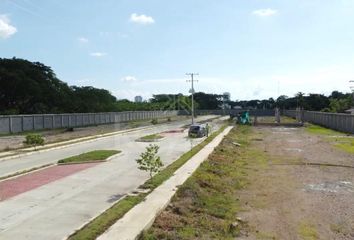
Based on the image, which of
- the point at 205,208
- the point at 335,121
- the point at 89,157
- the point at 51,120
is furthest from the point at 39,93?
the point at 205,208

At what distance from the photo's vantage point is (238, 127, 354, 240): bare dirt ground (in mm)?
11711

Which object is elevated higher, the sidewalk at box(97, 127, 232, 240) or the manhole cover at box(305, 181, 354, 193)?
the sidewalk at box(97, 127, 232, 240)

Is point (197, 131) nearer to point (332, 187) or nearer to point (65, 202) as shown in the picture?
point (332, 187)

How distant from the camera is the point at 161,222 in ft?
38.0

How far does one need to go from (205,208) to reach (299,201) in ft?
11.4

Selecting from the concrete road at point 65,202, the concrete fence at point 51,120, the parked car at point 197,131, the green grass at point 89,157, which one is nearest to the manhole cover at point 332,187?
the concrete road at point 65,202

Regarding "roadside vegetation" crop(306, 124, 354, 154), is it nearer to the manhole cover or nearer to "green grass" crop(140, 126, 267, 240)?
the manhole cover

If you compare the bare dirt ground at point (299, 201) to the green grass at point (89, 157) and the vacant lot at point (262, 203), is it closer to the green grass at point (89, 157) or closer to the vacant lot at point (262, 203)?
the vacant lot at point (262, 203)

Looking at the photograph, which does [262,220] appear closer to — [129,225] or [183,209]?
[183,209]

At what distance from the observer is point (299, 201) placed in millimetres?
15469

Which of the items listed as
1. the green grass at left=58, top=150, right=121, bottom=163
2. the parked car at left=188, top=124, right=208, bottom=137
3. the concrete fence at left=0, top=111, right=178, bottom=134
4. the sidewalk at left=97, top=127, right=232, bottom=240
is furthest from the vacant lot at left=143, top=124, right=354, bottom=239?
the concrete fence at left=0, top=111, right=178, bottom=134

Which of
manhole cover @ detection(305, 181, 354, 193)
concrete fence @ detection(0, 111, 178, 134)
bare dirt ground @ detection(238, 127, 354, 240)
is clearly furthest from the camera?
concrete fence @ detection(0, 111, 178, 134)

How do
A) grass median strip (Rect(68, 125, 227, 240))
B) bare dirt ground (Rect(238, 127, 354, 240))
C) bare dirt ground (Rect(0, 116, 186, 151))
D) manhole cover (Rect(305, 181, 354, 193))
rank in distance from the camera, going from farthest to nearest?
1. bare dirt ground (Rect(0, 116, 186, 151))
2. manhole cover (Rect(305, 181, 354, 193))
3. bare dirt ground (Rect(238, 127, 354, 240))
4. grass median strip (Rect(68, 125, 227, 240))

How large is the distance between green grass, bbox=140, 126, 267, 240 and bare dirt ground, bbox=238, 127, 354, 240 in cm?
38
